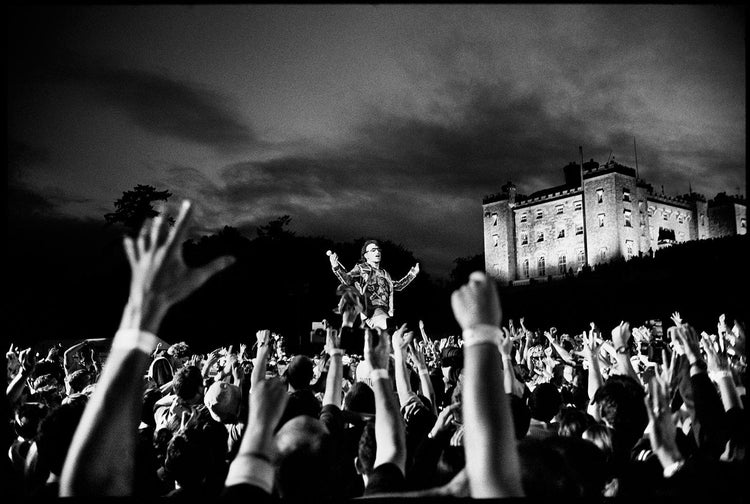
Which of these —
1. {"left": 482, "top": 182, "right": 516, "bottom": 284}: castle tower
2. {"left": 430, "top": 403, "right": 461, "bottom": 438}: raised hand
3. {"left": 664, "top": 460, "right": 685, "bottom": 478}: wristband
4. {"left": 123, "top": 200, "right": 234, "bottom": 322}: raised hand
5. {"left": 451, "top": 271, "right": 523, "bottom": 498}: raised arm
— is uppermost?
{"left": 482, "top": 182, "right": 516, "bottom": 284}: castle tower

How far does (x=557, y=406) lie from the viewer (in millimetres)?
5031

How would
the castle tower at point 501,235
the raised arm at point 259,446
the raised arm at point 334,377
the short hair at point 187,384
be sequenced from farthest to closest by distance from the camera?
the castle tower at point 501,235 → the short hair at point 187,384 → the raised arm at point 334,377 → the raised arm at point 259,446

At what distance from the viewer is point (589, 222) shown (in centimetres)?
8706

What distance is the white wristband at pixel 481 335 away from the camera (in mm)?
2047

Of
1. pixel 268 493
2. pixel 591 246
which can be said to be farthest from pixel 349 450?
pixel 591 246

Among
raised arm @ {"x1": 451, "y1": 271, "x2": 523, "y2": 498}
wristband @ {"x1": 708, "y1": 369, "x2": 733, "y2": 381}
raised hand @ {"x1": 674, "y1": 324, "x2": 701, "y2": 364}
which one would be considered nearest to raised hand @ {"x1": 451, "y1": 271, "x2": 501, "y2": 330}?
raised arm @ {"x1": 451, "y1": 271, "x2": 523, "y2": 498}

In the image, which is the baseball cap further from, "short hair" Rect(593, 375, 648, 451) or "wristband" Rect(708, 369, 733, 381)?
"wristband" Rect(708, 369, 733, 381)

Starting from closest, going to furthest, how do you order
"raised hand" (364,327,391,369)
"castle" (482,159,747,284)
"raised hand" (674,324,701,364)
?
"raised hand" (364,327,391,369)
"raised hand" (674,324,701,364)
"castle" (482,159,747,284)

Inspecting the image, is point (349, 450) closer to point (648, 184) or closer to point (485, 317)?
point (485, 317)

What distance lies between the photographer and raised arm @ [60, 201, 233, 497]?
2088 mm

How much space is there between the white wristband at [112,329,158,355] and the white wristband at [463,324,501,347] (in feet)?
3.53

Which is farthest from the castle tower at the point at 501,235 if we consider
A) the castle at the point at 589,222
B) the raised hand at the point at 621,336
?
the raised hand at the point at 621,336

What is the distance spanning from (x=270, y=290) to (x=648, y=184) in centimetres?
6371

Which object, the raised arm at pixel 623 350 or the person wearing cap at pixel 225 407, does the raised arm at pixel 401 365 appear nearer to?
the person wearing cap at pixel 225 407
